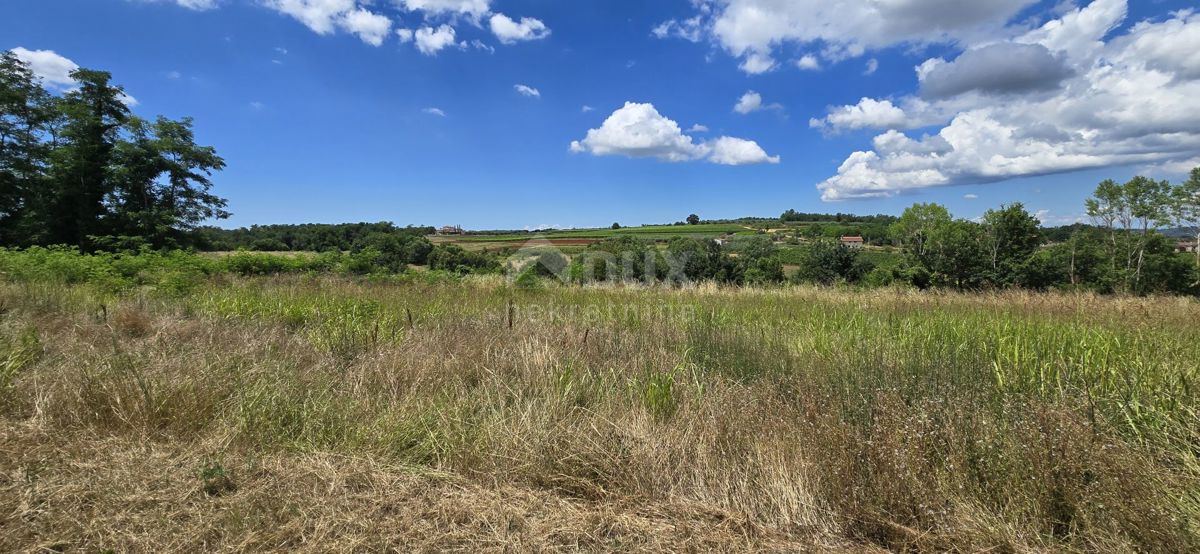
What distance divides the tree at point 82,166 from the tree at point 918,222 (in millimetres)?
72990

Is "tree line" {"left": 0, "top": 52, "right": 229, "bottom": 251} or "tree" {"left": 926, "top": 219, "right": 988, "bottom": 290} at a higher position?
"tree line" {"left": 0, "top": 52, "right": 229, "bottom": 251}

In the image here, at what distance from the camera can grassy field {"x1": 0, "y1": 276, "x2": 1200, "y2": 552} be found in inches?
73.7

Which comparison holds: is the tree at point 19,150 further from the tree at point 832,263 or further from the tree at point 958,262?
the tree at point 958,262

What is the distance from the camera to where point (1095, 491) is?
1887mm

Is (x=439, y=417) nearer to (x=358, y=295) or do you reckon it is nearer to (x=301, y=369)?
(x=301, y=369)

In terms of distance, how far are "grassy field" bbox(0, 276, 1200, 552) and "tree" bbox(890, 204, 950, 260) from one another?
219 feet

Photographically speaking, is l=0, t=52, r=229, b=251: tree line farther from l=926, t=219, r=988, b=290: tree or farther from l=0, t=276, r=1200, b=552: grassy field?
l=926, t=219, r=988, b=290: tree

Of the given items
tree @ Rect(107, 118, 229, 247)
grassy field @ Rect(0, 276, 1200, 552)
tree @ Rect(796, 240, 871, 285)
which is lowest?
tree @ Rect(796, 240, 871, 285)

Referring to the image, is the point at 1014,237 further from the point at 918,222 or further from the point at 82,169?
the point at 82,169

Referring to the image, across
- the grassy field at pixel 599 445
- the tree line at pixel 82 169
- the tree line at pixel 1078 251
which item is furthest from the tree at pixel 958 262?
the tree line at pixel 82 169

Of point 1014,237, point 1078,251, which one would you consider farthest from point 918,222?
point 1014,237

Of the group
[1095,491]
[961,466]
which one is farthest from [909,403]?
[1095,491]

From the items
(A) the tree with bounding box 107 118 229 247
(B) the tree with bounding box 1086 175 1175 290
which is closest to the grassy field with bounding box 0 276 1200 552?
(A) the tree with bounding box 107 118 229 247

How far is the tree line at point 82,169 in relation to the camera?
19953mm
